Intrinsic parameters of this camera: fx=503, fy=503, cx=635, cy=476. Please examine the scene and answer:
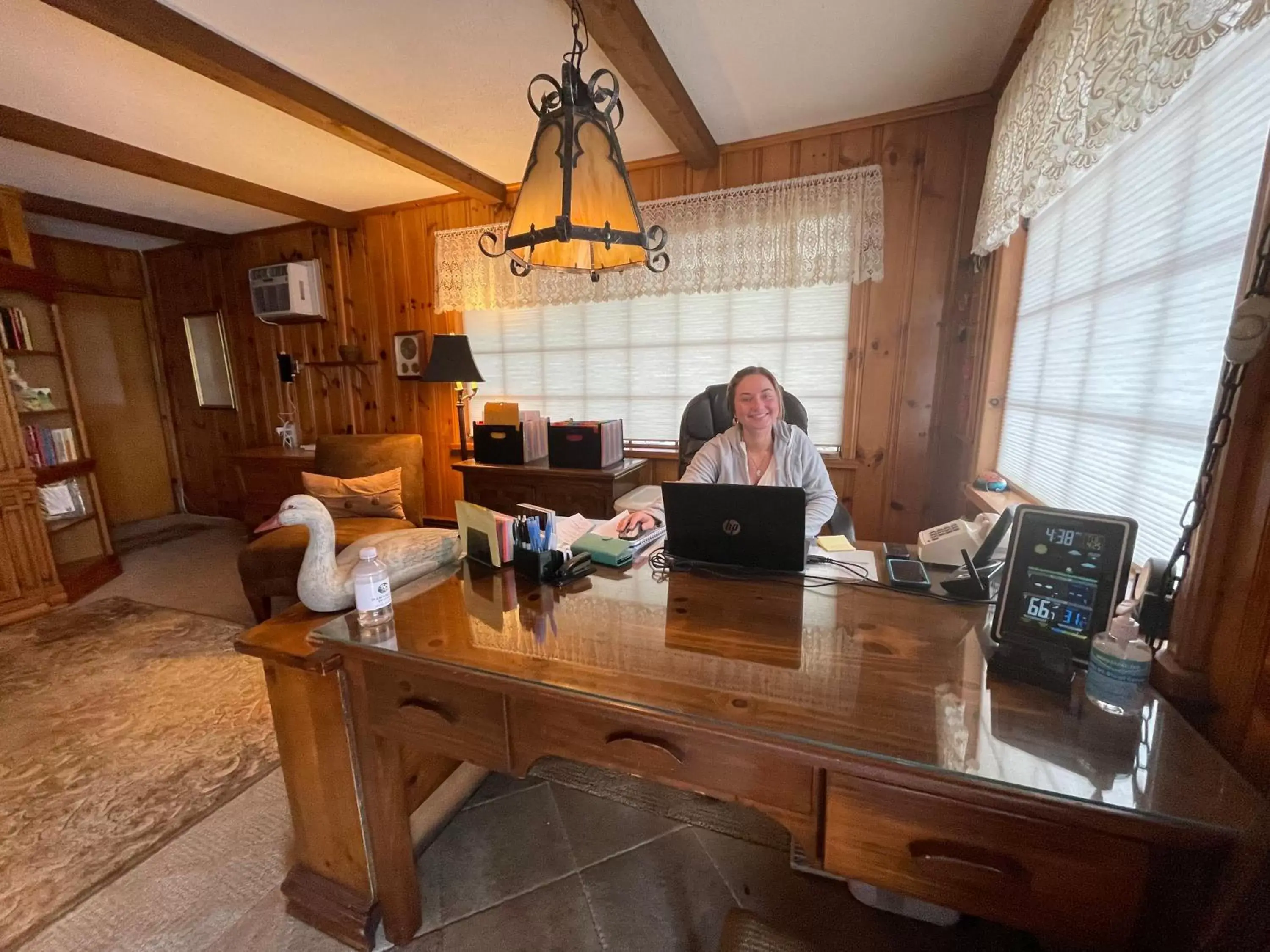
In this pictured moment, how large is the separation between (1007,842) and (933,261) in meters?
2.54

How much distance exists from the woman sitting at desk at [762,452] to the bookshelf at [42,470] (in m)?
3.61

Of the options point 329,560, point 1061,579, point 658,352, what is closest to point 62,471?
point 329,560

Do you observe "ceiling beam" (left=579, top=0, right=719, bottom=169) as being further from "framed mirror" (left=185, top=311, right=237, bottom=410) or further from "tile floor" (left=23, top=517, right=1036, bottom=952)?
"framed mirror" (left=185, top=311, right=237, bottom=410)

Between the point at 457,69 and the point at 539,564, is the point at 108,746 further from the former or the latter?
the point at 457,69

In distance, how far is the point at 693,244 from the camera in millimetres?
2801

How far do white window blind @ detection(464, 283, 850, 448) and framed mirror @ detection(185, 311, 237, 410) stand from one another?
2482 mm

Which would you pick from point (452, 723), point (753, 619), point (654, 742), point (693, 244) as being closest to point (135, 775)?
point (452, 723)

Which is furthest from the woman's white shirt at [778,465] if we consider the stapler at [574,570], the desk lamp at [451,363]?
the desk lamp at [451,363]

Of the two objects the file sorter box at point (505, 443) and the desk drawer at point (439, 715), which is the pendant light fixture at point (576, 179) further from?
the file sorter box at point (505, 443)

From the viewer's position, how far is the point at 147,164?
2570mm

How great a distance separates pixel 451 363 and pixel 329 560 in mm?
2188

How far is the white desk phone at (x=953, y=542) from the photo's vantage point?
1.28 m

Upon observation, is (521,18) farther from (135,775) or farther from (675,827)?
(135,775)

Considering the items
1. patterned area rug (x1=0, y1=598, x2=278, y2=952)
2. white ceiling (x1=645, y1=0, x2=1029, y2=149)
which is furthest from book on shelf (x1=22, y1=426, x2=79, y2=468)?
white ceiling (x1=645, y1=0, x2=1029, y2=149)
